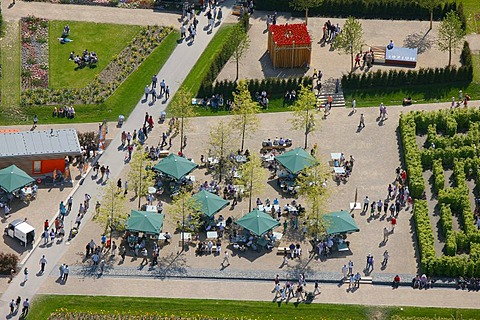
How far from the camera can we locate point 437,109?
16275cm

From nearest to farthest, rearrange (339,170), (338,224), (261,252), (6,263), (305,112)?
(6,263) → (261,252) → (338,224) → (339,170) → (305,112)

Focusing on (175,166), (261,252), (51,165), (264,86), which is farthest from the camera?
(264,86)

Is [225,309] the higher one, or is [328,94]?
[328,94]

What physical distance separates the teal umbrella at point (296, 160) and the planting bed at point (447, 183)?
1111 centimetres

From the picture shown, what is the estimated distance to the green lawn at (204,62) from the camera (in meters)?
166

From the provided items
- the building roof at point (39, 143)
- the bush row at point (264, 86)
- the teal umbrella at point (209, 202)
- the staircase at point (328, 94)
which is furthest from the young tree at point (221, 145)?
the building roof at point (39, 143)

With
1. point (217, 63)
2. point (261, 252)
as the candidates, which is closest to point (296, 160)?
point (261, 252)

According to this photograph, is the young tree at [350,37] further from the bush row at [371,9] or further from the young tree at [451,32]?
the bush row at [371,9]

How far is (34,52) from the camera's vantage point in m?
170

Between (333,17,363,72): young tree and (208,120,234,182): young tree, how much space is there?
801 inches

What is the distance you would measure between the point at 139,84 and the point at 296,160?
26.2 metres

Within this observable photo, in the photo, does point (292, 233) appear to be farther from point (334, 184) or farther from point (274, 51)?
point (274, 51)

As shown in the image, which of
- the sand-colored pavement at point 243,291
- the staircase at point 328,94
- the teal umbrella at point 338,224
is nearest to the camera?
the sand-colored pavement at point 243,291

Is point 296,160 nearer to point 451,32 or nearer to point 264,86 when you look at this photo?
point 264,86
